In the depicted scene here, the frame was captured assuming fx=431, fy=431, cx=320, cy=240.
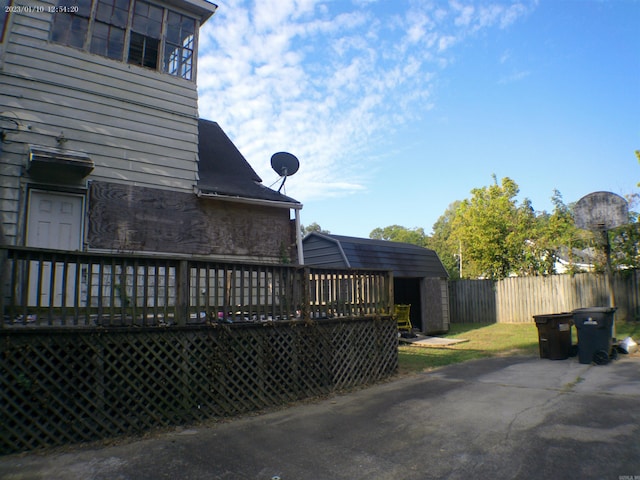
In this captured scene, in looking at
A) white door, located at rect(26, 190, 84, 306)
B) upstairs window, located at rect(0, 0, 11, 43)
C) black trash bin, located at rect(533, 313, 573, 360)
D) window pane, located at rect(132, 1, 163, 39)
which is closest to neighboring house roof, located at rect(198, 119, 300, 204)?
white door, located at rect(26, 190, 84, 306)

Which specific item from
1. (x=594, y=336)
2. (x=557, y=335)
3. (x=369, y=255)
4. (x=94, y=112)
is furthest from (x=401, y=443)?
(x=369, y=255)

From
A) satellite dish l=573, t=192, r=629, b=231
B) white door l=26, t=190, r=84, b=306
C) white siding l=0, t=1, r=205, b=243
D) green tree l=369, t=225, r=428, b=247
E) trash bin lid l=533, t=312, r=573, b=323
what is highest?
green tree l=369, t=225, r=428, b=247

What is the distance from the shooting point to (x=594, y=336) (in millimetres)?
9008

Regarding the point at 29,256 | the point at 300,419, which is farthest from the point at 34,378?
the point at 300,419

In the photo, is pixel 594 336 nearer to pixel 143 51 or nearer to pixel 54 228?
pixel 54 228

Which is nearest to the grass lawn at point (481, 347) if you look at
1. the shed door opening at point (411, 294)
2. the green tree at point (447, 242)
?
the shed door opening at point (411, 294)

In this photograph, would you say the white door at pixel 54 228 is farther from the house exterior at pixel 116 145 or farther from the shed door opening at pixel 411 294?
the shed door opening at pixel 411 294

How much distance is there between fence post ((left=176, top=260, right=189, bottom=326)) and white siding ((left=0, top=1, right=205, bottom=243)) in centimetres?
324

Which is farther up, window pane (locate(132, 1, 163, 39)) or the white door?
window pane (locate(132, 1, 163, 39))

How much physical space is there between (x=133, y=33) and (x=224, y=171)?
10.6 feet

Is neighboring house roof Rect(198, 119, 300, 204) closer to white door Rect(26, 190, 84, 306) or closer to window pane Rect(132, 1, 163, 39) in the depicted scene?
white door Rect(26, 190, 84, 306)

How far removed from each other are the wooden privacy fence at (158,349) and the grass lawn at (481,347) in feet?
8.07

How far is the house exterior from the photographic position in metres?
7.11

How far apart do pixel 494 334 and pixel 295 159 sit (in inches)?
378
